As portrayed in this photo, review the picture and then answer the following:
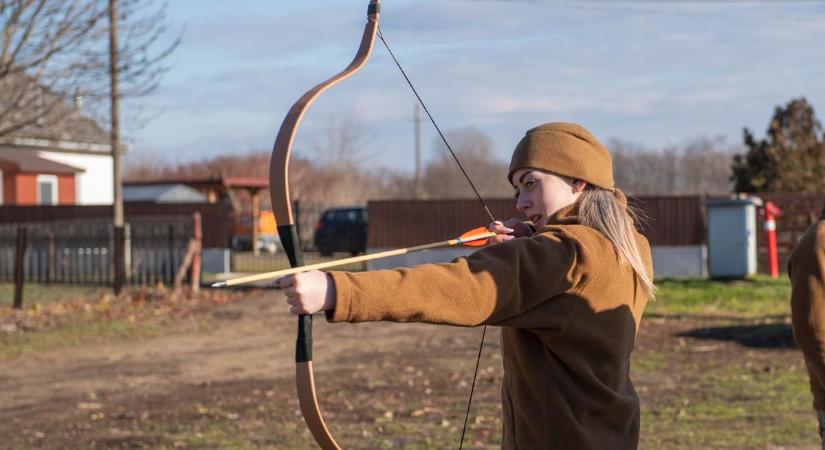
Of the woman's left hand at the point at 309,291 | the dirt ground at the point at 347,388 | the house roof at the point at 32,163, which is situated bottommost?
the dirt ground at the point at 347,388

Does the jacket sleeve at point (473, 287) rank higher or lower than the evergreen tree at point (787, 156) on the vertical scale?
lower

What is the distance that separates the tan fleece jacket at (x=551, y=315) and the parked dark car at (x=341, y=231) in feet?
75.0

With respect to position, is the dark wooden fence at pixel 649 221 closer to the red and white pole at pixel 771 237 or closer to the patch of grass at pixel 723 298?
the red and white pole at pixel 771 237

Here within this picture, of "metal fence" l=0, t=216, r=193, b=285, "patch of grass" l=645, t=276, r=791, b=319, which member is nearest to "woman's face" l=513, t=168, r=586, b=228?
"patch of grass" l=645, t=276, r=791, b=319

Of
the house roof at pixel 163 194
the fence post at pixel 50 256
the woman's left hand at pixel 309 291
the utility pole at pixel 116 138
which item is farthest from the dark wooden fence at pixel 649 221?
the woman's left hand at pixel 309 291

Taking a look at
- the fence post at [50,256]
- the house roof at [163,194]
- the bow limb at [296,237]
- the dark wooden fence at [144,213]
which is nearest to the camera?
the bow limb at [296,237]

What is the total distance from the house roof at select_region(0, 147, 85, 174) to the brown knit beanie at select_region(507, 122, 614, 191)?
1241 inches

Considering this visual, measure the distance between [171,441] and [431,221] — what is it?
15614 millimetres

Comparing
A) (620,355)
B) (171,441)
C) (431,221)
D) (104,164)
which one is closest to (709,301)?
(431,221)

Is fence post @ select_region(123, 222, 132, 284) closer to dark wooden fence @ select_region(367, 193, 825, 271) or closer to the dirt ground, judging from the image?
dark wooden fence @ select_region(367, 193, 825, 271)

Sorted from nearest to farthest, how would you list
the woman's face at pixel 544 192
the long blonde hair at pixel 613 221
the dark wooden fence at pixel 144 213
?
the long blonde hair at pixel 613 221 → the woman's face at pixel 544 192 → the dark wooden fence at pixel 144 213

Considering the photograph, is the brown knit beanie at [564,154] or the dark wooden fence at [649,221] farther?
the dark wooden fence at [649,221]

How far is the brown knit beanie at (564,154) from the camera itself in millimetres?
3111

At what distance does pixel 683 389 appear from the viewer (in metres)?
9.81
